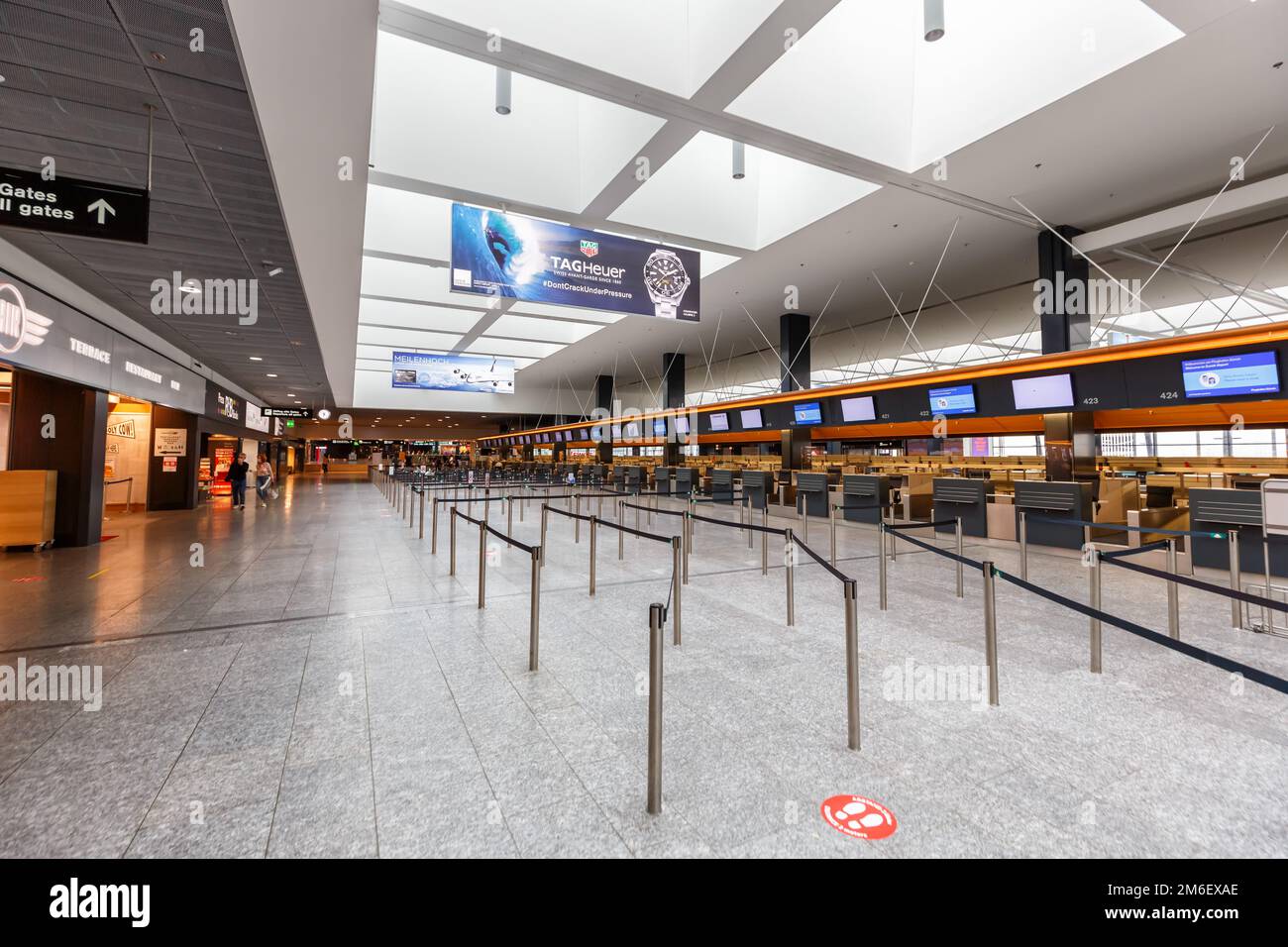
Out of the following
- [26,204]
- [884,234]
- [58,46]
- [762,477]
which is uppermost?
[884,234]

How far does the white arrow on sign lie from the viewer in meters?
3.76

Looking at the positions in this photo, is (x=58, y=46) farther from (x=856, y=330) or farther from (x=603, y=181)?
(x=856, y=330)

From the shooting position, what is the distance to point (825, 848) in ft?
6.24

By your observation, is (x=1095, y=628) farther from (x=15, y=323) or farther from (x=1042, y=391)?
(x=15, y=323)

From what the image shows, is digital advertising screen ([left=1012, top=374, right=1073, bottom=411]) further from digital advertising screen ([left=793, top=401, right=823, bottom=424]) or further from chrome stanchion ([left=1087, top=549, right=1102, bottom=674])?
chrome stanchion ([left=1087, top=549, right=1102, bottom=674])

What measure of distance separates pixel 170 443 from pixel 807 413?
16727mm

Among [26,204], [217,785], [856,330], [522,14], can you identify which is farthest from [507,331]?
[217,785]

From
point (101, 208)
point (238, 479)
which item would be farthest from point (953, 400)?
point (238, 479)

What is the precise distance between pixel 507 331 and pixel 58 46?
12.8 m

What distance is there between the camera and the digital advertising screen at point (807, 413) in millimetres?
13469

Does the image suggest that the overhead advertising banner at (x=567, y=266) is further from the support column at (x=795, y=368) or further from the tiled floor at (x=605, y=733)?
the support column at (x=795, y=368)

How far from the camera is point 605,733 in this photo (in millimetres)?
2773

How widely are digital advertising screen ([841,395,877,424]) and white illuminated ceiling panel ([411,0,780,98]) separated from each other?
879 centimetres

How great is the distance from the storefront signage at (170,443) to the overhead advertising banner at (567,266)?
40.5 ft
